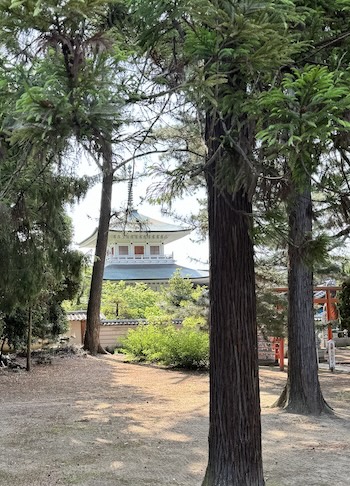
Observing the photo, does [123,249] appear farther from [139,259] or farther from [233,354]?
[233,354]

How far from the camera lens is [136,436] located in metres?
5.70

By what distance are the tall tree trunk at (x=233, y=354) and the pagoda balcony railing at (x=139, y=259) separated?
77.2 ft

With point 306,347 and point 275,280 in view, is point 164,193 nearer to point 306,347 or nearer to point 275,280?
point 306,347

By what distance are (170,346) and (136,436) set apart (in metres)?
7.61

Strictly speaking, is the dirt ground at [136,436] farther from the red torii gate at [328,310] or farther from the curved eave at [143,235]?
the curved eave at [143,235]

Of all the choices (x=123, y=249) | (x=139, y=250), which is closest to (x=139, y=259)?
(x=139, y=250)

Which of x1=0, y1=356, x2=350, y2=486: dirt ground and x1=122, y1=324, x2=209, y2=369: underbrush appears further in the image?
x1=122, y1=324, x2=209, y2=369: underbrush

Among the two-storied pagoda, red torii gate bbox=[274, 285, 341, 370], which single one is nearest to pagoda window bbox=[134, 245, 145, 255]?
the two-storied pagoda

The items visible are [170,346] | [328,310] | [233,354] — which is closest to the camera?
[233,354]

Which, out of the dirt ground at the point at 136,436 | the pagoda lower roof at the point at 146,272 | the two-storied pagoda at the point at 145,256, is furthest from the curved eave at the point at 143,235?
the dirt ground at the point at 136,436

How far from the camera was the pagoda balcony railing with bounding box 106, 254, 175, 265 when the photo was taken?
26969mm

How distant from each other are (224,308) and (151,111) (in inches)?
53.0

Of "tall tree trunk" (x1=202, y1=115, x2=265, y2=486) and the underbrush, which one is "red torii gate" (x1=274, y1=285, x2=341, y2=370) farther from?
"tall tree trunk" (x1=202, y1=115, x2=265, y2=486)

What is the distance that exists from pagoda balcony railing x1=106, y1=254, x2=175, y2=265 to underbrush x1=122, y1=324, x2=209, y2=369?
11380 mm
